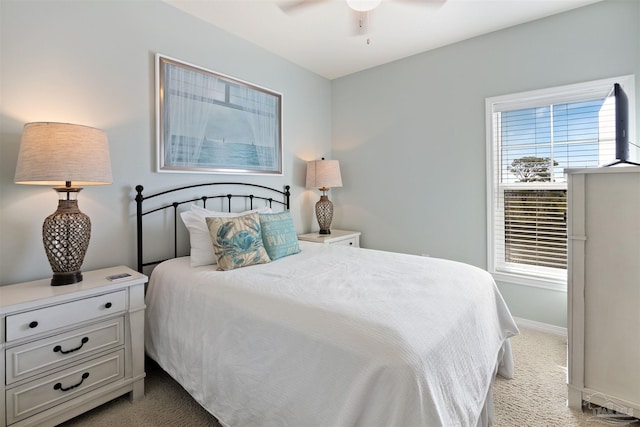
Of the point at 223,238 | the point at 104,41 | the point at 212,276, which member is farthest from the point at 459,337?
the point at 104,41

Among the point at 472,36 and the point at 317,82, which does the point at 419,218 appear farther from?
the point at 317,82

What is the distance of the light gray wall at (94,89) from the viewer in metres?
1.74

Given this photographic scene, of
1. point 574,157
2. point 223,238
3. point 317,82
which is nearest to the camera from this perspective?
point 223,238

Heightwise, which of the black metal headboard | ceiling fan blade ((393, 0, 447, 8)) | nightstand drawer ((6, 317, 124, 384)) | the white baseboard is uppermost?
ceiling fan blade ((393, 0, 447, 8))

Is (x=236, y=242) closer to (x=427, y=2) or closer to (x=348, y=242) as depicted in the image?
(x=348, y=242)

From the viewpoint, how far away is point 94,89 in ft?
6.64

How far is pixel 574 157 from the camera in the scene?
8.32 feet

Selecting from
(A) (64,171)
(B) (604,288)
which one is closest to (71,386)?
(A) (64,171)

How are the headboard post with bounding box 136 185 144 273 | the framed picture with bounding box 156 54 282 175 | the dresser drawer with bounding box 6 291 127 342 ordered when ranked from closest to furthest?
the dresser drawer with bounding box 6 291 127 342 → the headboard post with bounding box 136 185 144 273 → the framed picture with bounding box 156 54 282 175

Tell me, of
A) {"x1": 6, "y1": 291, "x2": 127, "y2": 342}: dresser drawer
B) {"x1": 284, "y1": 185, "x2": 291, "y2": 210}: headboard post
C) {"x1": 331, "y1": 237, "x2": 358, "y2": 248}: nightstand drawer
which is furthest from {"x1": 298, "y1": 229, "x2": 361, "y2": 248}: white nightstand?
{"x1": 6, "y1": 291, "x2": 127, "y2": 342}: dresser drawer

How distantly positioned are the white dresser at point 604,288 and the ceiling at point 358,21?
1.47m

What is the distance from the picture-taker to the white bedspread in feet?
3.37

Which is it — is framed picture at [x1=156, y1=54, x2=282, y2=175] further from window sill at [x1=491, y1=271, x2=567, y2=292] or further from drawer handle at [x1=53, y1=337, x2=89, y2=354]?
window sill at [x1=491, y1=271, x2=567, y2=292]

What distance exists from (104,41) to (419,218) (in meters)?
3.12
